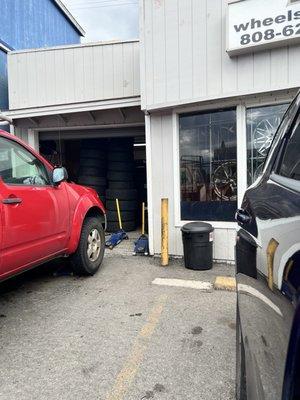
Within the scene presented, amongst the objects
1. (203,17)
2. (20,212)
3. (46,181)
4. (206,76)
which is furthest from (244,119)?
(20,212)

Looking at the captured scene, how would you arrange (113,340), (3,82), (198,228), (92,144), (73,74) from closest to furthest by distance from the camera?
(113,340) < (198,228) < (73,74) < (3,82) < (92,144)

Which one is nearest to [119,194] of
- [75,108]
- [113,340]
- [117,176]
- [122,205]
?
[122,205]

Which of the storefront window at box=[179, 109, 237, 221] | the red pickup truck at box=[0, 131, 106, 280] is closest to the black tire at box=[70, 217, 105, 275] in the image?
the red pickup truck at box=[0, 131, 106, 280]

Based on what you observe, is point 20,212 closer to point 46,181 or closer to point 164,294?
point 46,181

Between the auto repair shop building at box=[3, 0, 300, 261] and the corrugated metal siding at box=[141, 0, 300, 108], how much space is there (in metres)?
0.02

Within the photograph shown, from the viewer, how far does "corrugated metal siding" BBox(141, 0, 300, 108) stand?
5.27m

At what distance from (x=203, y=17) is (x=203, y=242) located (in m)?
3.67

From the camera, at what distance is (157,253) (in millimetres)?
6469

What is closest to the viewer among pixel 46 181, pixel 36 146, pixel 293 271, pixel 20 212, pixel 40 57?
pixel 293 271

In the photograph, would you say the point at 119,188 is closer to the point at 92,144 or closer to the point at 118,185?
the point at 118,185

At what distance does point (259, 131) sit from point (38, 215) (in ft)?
12.5

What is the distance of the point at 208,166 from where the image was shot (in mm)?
6066

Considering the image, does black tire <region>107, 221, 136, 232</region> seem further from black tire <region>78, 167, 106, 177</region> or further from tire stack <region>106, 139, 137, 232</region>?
black tire <region>78, 167, 106, 177</region>

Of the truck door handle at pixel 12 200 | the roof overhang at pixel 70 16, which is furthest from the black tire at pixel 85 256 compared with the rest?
the roof overhang at pixel 70 16
